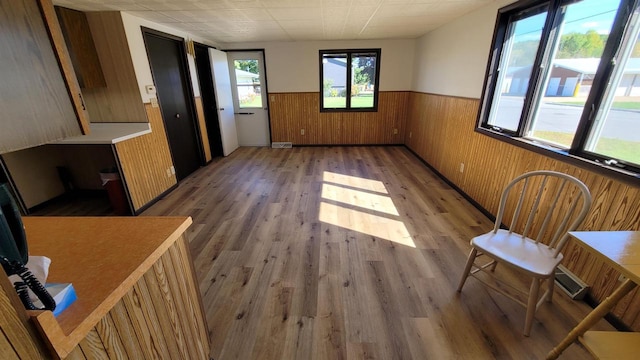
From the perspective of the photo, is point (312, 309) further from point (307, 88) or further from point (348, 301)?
point (307, 88)

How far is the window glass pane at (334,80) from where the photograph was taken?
5.38 m

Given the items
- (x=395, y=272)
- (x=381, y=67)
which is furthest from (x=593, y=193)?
(x=381, y=67)

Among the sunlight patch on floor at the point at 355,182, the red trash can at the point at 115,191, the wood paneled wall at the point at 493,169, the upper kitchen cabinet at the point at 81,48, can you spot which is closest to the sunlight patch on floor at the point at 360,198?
Answer: the sunlight patch on floor at the point at 355,182

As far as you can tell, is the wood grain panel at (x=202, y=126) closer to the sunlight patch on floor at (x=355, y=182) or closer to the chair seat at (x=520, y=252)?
the sunlight patch on floor at (x=355, y=182)

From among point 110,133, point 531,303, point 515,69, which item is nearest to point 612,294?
point 531,303

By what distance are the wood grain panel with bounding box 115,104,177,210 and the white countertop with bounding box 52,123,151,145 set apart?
0.23 feet

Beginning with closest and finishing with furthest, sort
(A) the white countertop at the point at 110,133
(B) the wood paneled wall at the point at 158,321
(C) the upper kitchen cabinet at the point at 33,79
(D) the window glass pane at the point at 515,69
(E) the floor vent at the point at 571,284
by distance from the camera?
(C) the upper kitchen cabinet at the point at 33,79, (B) the wood paneled wall at the point at 158,321, (E) the floor vent at the point at 571,284, (D) the window glass pane at the point at 515,69, (A) the white countertop at the point at 110,133

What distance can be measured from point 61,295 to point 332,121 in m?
5.41

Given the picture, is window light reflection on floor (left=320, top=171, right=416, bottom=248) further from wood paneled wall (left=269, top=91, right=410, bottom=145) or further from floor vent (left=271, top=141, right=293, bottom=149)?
floor vent (left=271, top=141, right=293, bottom=149)

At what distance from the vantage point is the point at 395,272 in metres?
2.01

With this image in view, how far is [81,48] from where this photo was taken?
2781 millimetres

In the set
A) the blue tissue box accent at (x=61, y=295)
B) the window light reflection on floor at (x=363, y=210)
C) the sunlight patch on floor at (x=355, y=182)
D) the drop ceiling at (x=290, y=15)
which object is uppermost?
the drop ceiling at (x=290, y=15)

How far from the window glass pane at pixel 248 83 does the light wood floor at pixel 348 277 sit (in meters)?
2.71

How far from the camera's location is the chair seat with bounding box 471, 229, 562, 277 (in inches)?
55.2
